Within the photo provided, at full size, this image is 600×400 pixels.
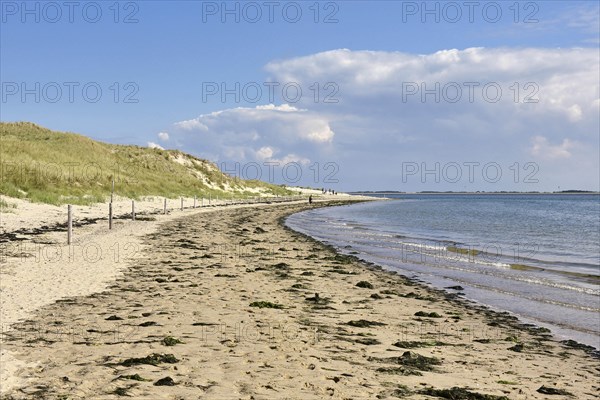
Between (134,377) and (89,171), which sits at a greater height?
(89,171)

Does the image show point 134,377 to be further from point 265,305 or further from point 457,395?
point 265,305

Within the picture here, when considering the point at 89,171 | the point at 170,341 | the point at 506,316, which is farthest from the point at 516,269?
the point at 89,171

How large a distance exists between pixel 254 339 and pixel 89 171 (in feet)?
194

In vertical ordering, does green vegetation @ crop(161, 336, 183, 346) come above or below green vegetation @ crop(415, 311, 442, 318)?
above

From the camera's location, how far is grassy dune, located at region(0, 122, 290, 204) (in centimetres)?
4794

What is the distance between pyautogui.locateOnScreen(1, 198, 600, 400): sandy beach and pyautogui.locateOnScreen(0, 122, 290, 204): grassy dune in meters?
30.7

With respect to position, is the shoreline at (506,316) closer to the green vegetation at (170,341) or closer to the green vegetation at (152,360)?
the green vegetation at (170,341)

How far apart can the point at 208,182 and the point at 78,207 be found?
60843 mm

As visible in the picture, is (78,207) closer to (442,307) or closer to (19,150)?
(19,150)

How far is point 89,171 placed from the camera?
6259 centimetres

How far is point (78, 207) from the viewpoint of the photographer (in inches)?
1647

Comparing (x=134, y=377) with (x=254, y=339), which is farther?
(x=254, y=339)

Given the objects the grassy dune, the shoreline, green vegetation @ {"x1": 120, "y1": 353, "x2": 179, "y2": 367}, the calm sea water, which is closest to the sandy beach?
green vegetation @ {"x1": 120, "y1": 353, "x2": 179, "y2": 367}

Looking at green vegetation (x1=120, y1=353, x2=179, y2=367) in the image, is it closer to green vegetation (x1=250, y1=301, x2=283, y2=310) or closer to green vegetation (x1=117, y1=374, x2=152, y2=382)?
green vegetation (x1=117, y1=374, x2=152, y2=382)
